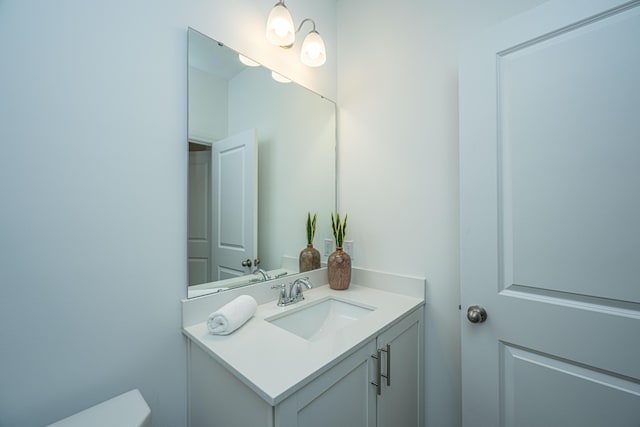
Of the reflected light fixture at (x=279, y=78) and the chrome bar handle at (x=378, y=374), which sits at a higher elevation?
the reflected light fixture at (x=279, y=78)

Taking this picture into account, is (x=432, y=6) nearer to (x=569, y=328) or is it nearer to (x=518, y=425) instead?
(x=569, y=328)

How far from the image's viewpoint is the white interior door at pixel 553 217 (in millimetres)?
769

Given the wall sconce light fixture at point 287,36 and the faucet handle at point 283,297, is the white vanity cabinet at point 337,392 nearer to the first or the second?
the faucet handle at point 283,297

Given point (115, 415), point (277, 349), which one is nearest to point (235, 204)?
point (277, 349)

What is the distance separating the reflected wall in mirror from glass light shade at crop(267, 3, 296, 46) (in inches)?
5.6

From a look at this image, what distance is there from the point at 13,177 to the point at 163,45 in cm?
63

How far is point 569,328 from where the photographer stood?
844 mm

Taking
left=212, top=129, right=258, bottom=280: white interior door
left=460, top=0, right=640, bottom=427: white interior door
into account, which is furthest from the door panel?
left=212, top=129, right=258, bottom=280: white interior door

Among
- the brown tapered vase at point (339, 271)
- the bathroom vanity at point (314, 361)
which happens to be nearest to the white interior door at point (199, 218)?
the bathroom vanity at point (314, 361)

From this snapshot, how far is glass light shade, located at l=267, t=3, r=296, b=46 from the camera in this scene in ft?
3.81

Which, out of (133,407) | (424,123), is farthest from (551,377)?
(133,407)

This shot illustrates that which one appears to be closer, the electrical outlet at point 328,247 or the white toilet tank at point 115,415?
the white toilet tank at point 115,415

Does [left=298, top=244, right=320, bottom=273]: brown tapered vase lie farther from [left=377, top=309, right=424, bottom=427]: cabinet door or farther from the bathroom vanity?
[left=377, top=309, right=424, bottom=427]: cabinet door

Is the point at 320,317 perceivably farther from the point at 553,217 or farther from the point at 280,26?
the point at 280,26
